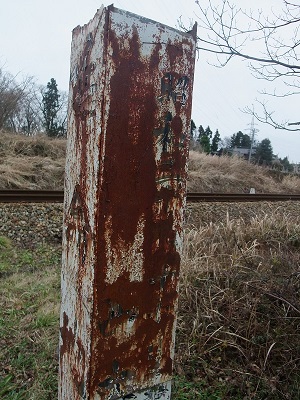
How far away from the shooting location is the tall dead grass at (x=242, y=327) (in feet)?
6.92

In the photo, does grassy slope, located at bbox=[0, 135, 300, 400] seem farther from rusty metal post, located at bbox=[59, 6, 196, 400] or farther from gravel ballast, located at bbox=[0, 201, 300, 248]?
rusty metal post, located at bbox=[59, 6, 196, 400]

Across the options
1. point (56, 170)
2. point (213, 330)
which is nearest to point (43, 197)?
point (56, 170)

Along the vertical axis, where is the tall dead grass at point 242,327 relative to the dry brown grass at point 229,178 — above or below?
below

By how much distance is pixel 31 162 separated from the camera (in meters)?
11.4

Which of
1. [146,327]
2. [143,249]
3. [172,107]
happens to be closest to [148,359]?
[146,327]

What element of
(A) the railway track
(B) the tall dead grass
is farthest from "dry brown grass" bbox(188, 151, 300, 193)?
(B) the tall dead grass

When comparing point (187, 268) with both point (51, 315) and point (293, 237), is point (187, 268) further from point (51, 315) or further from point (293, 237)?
point (293, 237)

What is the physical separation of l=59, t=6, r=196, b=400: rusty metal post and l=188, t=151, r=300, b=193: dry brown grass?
42.7ft

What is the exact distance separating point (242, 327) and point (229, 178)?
50.2ft

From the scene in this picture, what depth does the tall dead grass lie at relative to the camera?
211 centimetres

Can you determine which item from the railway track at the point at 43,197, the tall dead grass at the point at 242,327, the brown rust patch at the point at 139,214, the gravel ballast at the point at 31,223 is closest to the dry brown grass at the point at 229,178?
the railway track at the point at 43,197

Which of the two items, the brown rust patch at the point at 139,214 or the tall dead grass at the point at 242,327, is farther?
the tall dead grass at the point at 242,327

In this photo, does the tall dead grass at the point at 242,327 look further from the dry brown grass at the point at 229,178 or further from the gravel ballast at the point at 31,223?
the dry brown grass at the point at 229,178

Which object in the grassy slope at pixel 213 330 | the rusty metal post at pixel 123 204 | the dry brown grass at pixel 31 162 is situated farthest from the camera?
the dry brown grass at pixel 31 162
